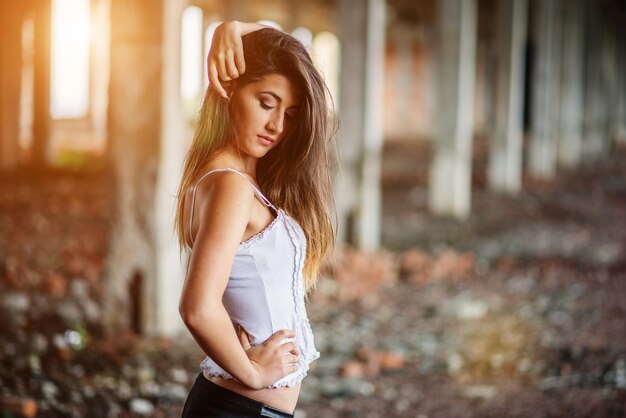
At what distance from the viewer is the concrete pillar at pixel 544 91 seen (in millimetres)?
25469

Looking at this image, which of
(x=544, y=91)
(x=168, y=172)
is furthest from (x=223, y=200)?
(x=544, y=91)

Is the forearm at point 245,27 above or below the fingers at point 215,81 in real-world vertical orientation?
above

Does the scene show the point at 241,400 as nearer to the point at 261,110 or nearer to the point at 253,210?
the point at 253,210

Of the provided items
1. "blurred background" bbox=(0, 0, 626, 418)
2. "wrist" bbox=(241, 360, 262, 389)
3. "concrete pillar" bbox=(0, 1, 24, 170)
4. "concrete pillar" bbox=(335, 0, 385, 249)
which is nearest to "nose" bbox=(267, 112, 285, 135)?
"blurred background" bbox=(0, 0, 626, 418)

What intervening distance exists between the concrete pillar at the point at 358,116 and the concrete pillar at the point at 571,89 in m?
18.9

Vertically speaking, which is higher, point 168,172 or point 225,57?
point 225,57

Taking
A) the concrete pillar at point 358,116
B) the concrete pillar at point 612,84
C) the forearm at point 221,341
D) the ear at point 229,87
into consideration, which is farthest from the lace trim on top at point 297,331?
the concrete pillar at point 612,84

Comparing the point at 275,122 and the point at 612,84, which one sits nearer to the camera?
the point at 275,122

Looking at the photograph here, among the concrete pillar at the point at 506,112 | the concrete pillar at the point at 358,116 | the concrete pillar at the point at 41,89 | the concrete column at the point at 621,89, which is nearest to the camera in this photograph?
the concrete pillar at the point at 358,116

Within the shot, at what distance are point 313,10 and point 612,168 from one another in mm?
13828

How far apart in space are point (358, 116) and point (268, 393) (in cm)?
1011

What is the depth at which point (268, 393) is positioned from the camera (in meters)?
2.38

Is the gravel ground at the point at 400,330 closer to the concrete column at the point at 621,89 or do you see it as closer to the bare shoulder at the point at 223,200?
the bare shoulder at the point at 223,200

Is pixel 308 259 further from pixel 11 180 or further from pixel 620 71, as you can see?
pixel 620 71
